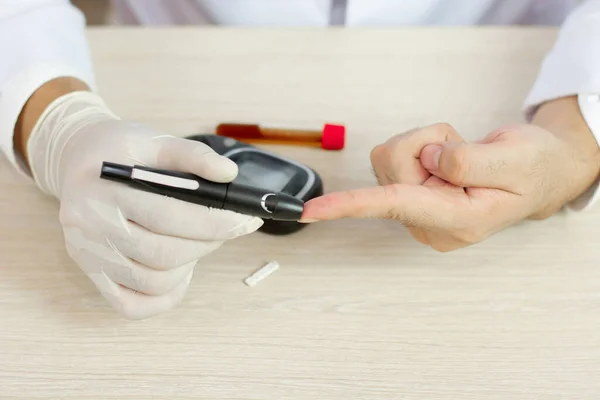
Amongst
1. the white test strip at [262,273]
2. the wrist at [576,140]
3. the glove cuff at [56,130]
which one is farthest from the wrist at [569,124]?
the glove cuff at [56,130]

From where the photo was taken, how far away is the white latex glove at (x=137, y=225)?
1.54ft

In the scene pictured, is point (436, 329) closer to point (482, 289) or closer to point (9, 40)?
point (482, 289)

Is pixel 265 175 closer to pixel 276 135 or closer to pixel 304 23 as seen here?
pixel 276 135

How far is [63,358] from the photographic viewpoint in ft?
1.53

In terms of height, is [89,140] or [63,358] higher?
[89,140]

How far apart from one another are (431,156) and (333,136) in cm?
15

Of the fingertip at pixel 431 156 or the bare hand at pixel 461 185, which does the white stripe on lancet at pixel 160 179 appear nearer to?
the bare hand at pixel 461 185

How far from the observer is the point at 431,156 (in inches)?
20.2

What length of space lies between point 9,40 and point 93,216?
31 centimetres

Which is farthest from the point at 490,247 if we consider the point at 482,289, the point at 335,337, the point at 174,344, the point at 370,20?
the point at 370,20

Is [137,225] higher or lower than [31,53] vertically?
lower

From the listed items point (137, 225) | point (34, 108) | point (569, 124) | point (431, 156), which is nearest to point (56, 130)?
point (34, 108)

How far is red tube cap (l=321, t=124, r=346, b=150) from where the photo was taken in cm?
63

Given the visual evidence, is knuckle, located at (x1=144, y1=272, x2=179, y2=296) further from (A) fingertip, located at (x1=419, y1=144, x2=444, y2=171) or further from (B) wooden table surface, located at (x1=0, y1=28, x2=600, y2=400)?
(A) fingertip, located at (x1=419, y1=144, x2=444, y2=171)
